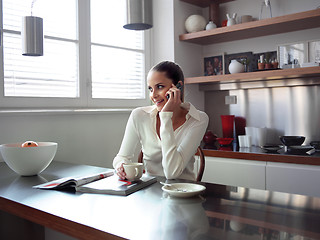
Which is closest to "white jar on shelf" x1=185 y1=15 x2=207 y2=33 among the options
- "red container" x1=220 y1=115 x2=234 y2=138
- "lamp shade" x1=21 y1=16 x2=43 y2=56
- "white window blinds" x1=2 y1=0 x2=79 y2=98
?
"red container" x1=220 y1=115 x2=234 y2=138

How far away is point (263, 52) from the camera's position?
3150 millimetres

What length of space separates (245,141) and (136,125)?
4.27 ft

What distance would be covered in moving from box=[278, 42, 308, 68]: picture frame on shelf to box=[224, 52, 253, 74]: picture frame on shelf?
0.95ft

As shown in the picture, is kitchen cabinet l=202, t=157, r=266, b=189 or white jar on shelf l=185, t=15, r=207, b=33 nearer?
kitchen cabinet l=202, t=157, r=266, b=189

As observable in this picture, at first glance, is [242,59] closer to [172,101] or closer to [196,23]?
[196,23]

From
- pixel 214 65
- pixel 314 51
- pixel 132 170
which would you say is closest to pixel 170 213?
pixel 132 170

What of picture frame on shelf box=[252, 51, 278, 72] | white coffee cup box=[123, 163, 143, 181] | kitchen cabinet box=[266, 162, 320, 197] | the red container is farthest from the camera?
the red container

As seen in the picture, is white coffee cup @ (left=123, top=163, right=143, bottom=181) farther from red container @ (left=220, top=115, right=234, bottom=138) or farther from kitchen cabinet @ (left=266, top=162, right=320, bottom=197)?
red container @ (left=220, top=115, right=234, bottom=138)

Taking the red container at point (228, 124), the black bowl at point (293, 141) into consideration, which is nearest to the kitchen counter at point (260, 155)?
the black bowl at point (293, 141)

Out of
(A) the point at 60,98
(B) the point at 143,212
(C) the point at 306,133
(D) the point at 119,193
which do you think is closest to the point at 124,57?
(A) the point at 60,98

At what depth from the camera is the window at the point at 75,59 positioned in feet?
7.77

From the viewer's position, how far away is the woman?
1.70 metres

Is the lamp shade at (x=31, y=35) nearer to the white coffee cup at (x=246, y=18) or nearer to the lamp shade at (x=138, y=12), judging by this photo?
the lamp shade at (x=138, y=12)

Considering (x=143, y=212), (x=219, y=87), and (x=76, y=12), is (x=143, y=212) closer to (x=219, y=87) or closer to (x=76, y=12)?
(x=76, y=12)
